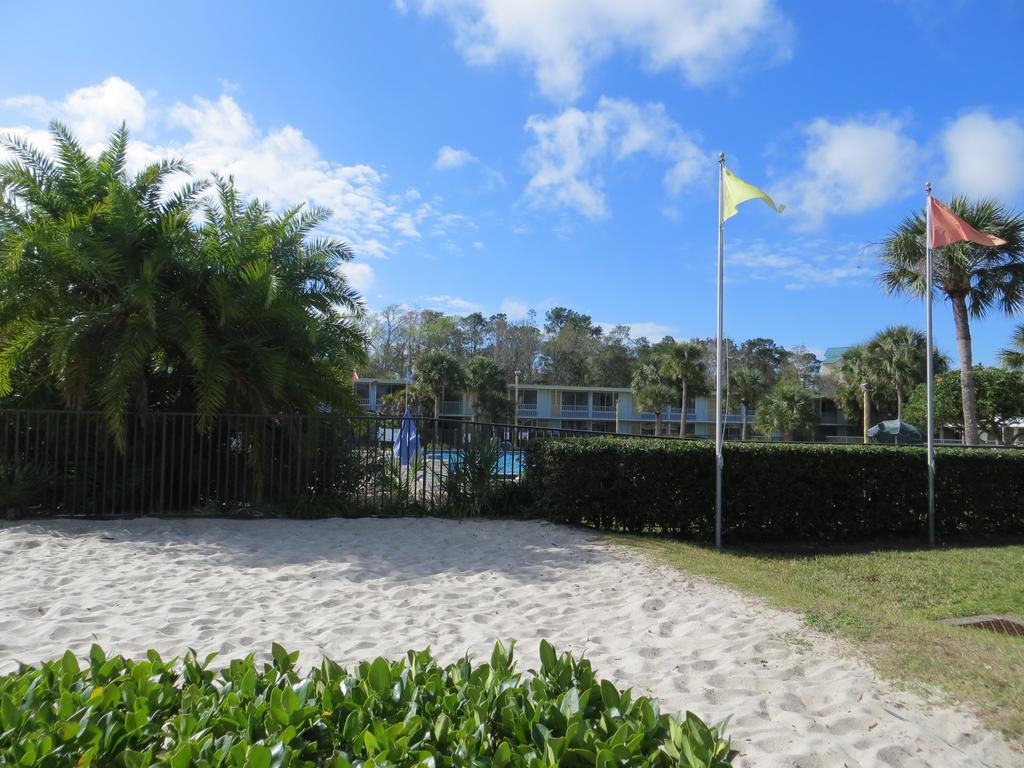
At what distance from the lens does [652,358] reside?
50406 mm

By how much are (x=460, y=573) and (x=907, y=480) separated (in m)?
8.51

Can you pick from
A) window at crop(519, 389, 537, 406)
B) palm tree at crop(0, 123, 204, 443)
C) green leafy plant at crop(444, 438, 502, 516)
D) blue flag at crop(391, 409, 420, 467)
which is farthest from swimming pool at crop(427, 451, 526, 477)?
window at crop(519, 389, 537, 406)

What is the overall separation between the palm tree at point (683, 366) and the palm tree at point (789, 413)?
16.3ft

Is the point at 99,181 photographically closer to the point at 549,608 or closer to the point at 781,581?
the point at 549,608

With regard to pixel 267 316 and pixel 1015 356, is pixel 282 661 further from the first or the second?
pixel 1015 356

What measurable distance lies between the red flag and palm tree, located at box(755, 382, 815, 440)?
35.0 meters

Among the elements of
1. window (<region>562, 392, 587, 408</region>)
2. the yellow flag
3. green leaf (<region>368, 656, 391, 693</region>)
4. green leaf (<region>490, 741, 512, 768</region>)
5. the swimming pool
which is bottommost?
green leaf (<region>490, 741, 512, 768</region>)

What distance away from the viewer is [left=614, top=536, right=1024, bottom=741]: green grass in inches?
159

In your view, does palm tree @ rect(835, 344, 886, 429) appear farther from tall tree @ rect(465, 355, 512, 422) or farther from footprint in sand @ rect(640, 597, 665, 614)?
footprint in sand @ rect(640, 597, 665, 614)

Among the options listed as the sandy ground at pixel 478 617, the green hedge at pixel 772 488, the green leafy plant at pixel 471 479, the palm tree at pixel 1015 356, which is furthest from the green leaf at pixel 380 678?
the palm tree at pixel 1015 356

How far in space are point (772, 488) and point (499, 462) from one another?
4215 millimetres

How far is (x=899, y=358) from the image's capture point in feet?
140

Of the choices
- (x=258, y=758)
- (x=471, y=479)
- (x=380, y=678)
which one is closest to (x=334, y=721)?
(x=380, y=678)

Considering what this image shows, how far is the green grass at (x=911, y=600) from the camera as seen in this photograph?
4.04 metres
